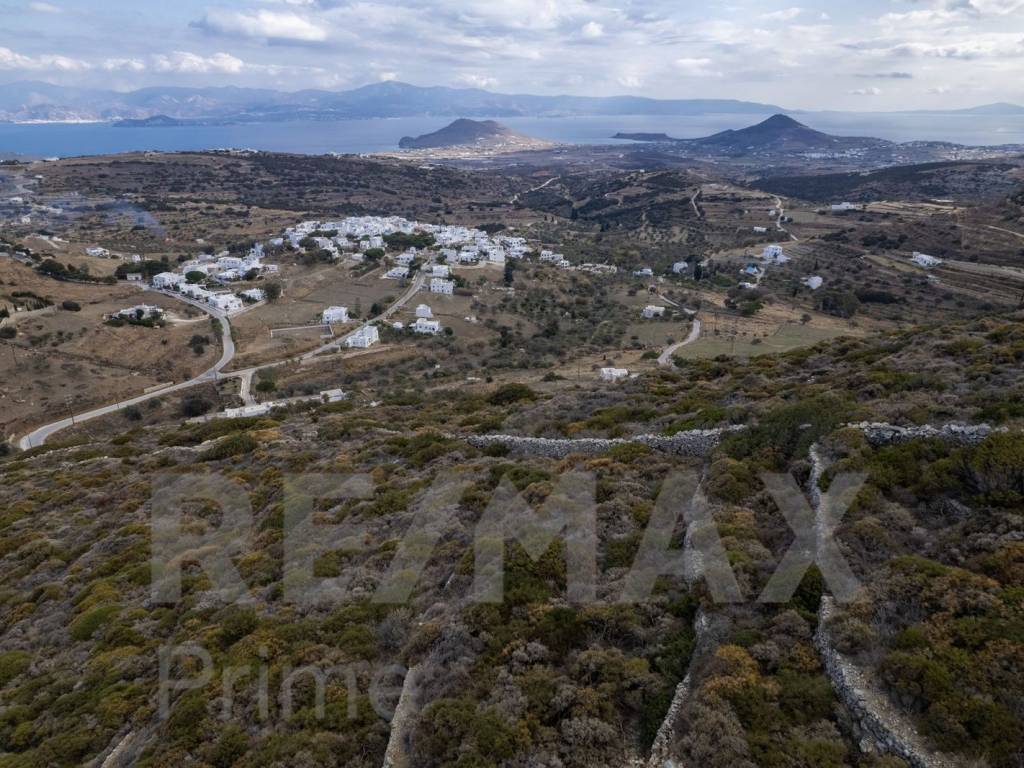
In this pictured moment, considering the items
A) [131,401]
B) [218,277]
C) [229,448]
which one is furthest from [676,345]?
[218,277]

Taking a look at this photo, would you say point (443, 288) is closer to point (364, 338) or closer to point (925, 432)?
point (364, 338)

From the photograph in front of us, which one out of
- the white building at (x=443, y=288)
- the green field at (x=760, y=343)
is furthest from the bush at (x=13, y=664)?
the white building at (x=443, y=288)

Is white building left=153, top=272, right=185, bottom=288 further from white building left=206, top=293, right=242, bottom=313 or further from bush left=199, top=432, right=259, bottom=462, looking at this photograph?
bush left=199, top=432, right=259, bottom=462

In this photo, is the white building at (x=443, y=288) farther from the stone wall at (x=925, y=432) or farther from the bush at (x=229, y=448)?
the stone wall at (x=925, y=432)

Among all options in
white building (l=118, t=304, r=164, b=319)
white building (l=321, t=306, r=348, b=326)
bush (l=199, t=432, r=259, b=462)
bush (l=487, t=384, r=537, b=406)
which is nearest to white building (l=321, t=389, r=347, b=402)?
bush (l=487, t=384, r=537, b=406)

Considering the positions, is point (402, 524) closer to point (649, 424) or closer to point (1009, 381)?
point (649, 424)

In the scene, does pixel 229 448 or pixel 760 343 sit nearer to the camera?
pixel 229 448
